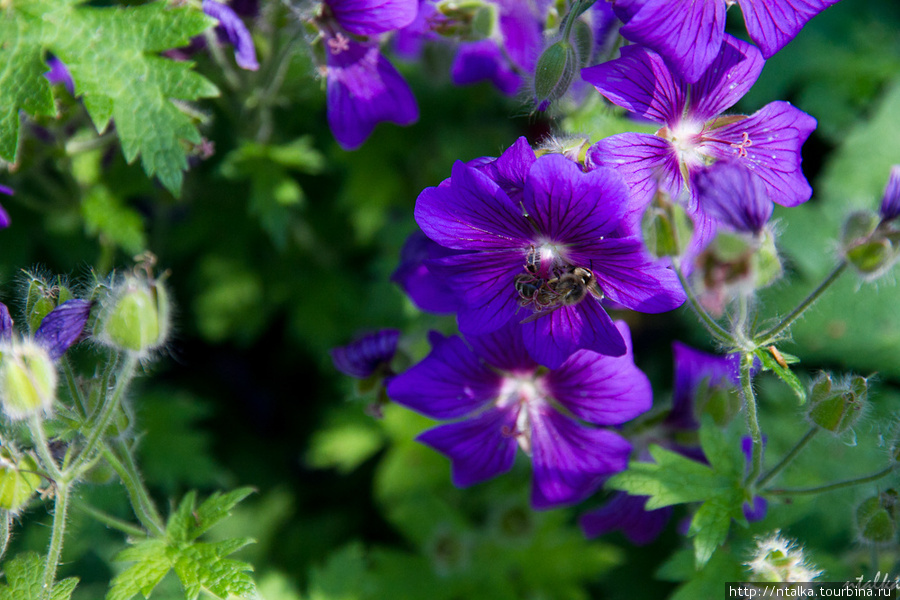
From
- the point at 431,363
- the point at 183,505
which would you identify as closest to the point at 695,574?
the point at 431,363

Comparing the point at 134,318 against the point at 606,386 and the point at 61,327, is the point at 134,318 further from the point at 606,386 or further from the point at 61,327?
the point at 606,386

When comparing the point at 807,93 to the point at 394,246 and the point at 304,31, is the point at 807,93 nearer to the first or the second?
the point at 394,246

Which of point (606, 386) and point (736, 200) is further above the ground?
point (736, 200)

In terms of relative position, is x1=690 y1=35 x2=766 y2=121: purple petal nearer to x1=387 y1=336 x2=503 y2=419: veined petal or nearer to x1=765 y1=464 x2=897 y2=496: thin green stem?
x1=387 y1=336 x2=503 y2=419: veined petal

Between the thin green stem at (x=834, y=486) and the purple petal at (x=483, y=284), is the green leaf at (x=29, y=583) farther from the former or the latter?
the thin green stem at (x=834, y=486)

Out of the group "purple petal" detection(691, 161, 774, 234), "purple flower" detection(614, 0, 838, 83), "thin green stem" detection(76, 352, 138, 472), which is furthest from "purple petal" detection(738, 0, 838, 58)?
"thin green stem" detection(76, 352, 138, 472)

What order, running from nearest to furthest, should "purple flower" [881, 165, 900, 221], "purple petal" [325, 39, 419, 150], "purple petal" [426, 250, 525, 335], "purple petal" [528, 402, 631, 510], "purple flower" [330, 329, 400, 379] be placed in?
"purple flower" [881, 165, 900, 221] < "purple petal" [426, 250, 525, 335] < "purple petal" [528, 402, 631, 510] < "purple flower" [330, 329, 400, 379] < "purple petal" [325, 39, 419, 150]

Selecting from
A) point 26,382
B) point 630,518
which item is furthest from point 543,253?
point 26,382
